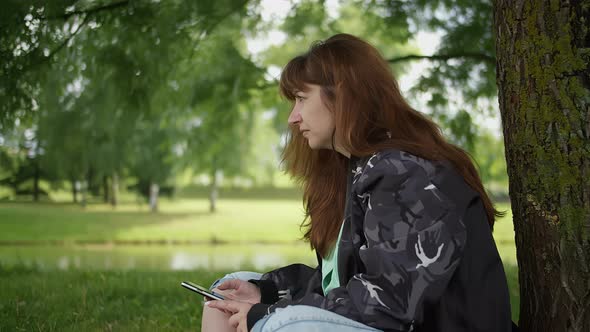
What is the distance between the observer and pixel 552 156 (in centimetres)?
202

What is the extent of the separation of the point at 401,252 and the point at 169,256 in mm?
11506

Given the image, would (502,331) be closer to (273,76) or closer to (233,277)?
(233,277)

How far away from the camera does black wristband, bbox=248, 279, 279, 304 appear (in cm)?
220

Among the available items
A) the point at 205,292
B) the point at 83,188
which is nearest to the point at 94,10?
the point at 205,292

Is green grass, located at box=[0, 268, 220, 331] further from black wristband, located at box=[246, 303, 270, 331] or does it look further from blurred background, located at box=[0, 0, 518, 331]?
black wristband, located at box=[246, 303, 270, 331]

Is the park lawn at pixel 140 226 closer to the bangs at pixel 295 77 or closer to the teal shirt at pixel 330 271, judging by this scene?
the teal shirt at pixel 330 271

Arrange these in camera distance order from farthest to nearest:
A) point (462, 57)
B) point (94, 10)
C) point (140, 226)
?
point (140, 226) → point (462, 57) → point (94, 10)

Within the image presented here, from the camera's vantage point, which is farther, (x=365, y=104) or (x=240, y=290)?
(x=240, y=290)

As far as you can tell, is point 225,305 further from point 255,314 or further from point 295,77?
point 295,77

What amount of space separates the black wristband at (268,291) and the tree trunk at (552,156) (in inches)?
33.7

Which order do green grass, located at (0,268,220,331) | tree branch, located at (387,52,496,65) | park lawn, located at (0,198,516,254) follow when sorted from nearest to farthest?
green grass, located at (0,268,220,331) → tree branch, located at (387,52,496,65) → park lawn, located at (0,198,516,254)

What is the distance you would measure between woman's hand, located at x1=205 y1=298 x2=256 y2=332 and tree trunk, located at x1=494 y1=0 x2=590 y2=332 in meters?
0.98

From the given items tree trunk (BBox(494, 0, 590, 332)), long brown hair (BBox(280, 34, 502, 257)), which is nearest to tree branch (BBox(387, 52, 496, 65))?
tree trunk (BBox(494, 0, 590, 332))

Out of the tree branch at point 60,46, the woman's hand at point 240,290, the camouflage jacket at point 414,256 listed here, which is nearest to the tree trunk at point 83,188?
the tree branch at point 60,46
